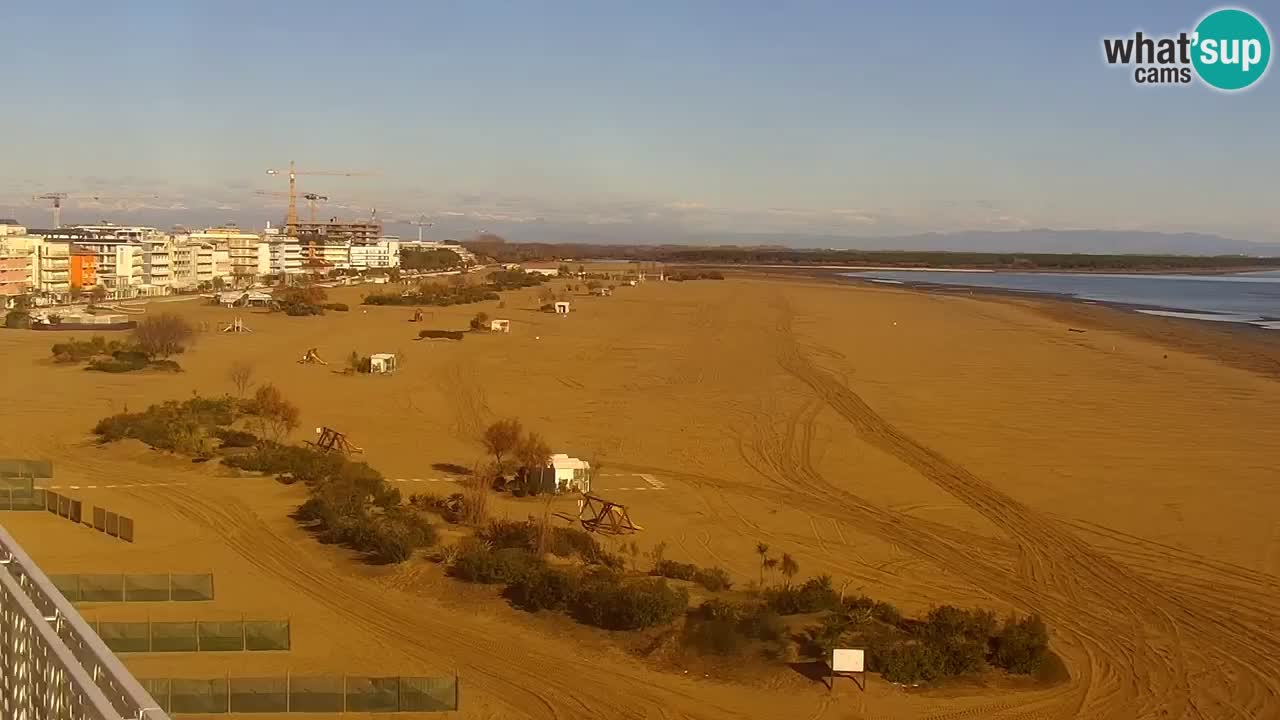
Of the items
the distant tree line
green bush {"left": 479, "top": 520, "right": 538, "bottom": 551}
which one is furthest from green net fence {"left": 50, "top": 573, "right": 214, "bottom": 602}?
the distant tree line

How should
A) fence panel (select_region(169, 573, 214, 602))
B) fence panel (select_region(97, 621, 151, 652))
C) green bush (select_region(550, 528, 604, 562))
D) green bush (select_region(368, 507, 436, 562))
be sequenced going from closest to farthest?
1. fence panel (select_region(97, 621, 151, 652))
2. fence panel (select_region(169, 573, 214, 602))
3. green bush (select_region(368, 507, 436, 562))
4. green bush (select_region(550, 528, 604, 562))

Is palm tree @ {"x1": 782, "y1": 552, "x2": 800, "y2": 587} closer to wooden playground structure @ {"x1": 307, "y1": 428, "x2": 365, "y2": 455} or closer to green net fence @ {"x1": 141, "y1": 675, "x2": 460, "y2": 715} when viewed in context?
green net fence @ {"x1": 141, "y1": 675, "x2": 460, "y2": 715}

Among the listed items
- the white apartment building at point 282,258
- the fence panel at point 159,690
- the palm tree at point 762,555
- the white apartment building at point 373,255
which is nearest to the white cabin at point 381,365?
the palm tree at point 762,555

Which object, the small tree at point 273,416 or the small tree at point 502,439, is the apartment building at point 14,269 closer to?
the small tree at point 273,416

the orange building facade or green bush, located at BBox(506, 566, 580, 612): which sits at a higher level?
the orange building facade

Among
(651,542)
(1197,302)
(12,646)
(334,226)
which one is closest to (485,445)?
(651,542)

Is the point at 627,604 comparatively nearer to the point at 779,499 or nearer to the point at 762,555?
the point at 762,555

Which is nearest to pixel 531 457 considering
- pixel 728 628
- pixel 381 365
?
pixel 728 628

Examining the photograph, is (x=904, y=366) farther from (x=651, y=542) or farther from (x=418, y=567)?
(x=418, y=567)
